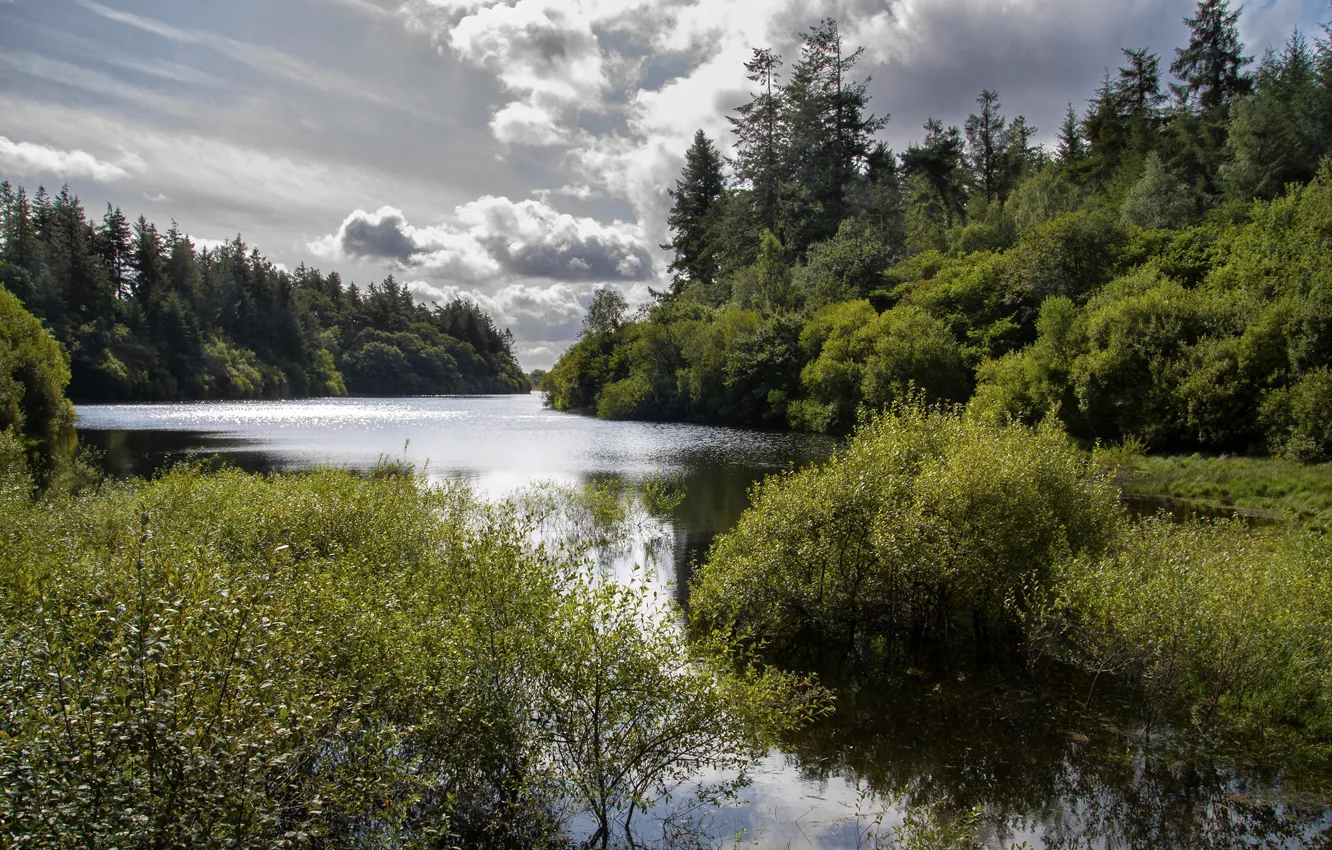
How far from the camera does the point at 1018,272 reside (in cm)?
5991

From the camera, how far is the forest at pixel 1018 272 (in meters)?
39.0

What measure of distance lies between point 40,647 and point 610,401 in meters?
86.7

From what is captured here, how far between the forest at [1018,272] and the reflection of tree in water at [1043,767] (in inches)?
423

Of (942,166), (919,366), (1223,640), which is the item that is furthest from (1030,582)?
(942,166)

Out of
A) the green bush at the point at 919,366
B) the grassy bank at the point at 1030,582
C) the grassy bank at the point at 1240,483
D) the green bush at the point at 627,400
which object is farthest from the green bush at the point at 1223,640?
the green bush at the point at 627,400

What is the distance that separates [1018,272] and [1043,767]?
55.2 m

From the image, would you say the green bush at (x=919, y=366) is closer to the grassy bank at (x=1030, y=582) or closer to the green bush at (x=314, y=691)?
the grassy bank at (x=1030, y=582)

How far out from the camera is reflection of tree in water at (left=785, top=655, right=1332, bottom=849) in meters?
10.9

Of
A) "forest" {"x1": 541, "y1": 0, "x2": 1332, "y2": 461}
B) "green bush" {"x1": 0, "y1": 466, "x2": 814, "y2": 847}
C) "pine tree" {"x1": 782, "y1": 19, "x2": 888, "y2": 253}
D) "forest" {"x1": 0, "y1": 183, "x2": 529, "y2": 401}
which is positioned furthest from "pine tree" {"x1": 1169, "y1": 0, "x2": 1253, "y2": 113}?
"forest" {"x1": 0, "y1": 183, "x2": 529, "y2": 401}

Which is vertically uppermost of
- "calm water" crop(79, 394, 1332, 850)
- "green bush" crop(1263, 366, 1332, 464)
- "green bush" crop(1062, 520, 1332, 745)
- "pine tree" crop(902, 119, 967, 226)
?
"pine tree" crop(902, 119, 967, 226)

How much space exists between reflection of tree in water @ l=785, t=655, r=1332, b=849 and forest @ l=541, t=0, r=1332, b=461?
423 inches

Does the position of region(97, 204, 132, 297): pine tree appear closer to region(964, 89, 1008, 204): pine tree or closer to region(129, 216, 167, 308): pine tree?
region(129, 216, 167, 308): pine tree

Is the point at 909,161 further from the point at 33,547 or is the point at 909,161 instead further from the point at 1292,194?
the point at 33,547

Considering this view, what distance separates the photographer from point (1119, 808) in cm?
1141
